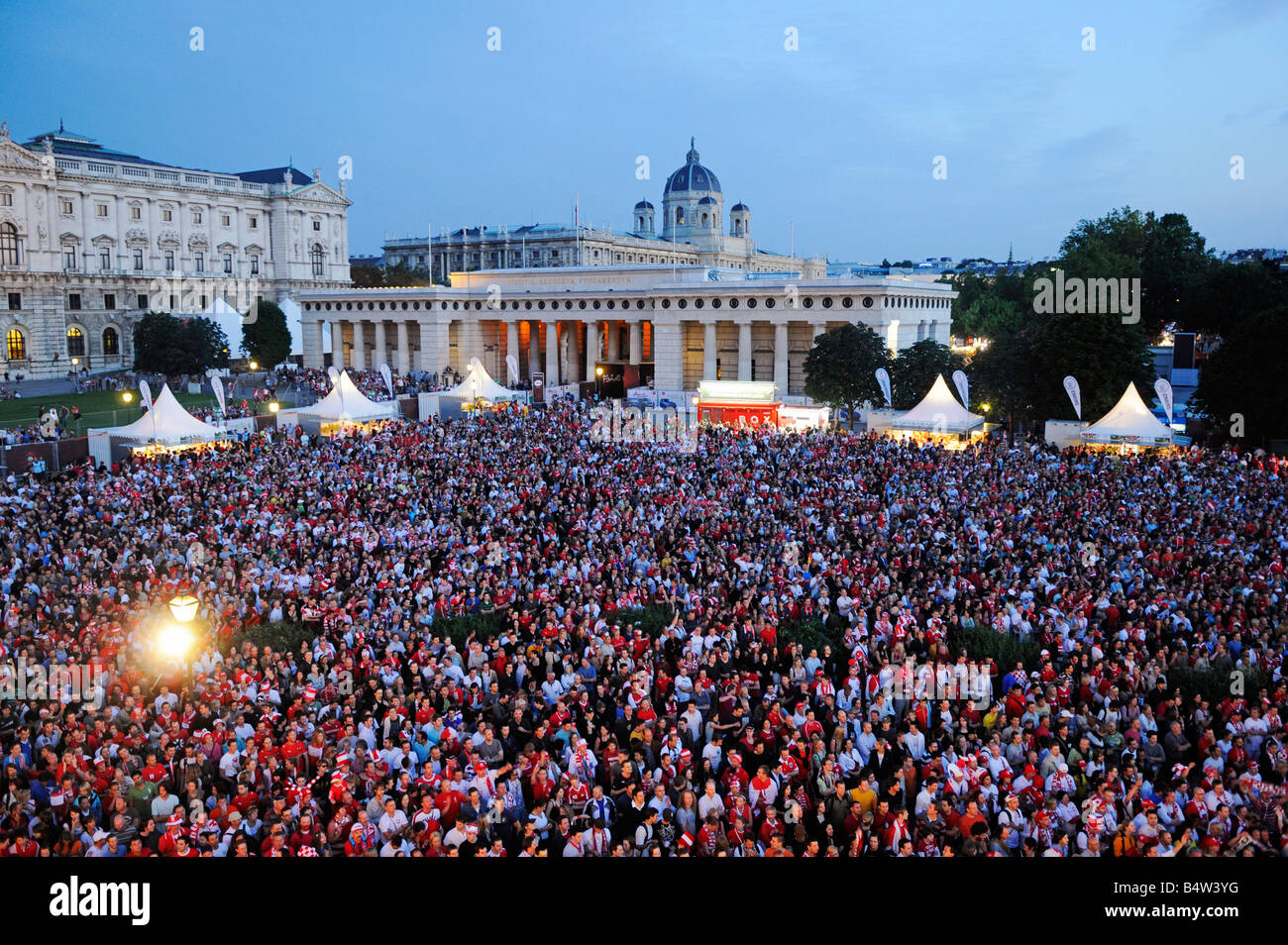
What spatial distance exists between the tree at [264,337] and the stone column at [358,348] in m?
5.86

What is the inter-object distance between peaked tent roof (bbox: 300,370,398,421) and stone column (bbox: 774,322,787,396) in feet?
88.8

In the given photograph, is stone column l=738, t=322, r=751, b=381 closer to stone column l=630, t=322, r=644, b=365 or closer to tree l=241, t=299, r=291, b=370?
stone column l=630, t=322, r=644, b=365

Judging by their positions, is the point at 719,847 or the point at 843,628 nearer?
the point at 719,847

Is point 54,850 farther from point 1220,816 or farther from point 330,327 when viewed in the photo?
point 330,327

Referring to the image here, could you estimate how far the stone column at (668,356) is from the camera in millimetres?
61219

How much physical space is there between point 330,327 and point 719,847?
235ft

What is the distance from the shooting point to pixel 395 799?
388 inches

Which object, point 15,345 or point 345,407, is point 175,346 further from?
point 345,407

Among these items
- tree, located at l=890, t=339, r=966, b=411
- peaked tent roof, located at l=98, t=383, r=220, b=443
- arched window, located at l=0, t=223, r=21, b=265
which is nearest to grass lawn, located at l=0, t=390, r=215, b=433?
peaked tent roof, located at l=98, t=383, r=220, b=443

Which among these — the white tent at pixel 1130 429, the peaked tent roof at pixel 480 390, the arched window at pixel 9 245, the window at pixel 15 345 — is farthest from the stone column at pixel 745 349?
the arched window at pixel 9 245

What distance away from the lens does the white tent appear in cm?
3009

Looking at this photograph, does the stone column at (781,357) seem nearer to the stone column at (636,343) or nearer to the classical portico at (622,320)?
the classical portico at (622,320)

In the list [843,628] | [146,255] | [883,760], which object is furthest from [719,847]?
[146,255]

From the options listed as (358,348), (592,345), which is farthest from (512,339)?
(358,348)
